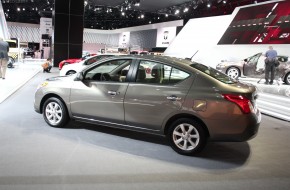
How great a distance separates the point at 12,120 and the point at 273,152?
16.7 ft

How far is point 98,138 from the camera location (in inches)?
224

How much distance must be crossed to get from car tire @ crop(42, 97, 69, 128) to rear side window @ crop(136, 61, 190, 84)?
1700mm

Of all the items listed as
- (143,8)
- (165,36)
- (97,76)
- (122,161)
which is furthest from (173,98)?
(143,8)

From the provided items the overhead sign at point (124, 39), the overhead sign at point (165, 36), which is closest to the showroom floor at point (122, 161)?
the overhead sign at point (165, 36)

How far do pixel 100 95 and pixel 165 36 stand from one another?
30.0 m

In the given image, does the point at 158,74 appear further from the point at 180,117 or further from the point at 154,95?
the point at 180,117

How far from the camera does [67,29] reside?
23.6 meters

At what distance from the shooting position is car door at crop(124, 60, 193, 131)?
16.3ft

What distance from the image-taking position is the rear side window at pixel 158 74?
509 cm

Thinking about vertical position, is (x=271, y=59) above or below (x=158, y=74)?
above

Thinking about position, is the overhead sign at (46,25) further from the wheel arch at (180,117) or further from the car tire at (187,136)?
the car tire at (187,136)

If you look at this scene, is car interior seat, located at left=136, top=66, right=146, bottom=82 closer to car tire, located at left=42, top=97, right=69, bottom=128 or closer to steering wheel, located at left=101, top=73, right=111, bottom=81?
steering wheel, located at left=101, top=73, right=111, bottom=81

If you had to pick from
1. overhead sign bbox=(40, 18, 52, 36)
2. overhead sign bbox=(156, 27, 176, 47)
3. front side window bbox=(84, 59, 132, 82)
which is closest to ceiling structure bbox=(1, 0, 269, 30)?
overhead sign bbox=(156, 27, 176, 47)

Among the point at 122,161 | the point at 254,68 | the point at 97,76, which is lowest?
the point at 122,161
